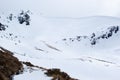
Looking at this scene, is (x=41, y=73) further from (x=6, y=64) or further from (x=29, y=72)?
(x=6, y=64)

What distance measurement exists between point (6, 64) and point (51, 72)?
3383mm

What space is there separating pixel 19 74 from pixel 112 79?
46.1 metres

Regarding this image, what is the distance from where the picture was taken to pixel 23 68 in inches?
1082

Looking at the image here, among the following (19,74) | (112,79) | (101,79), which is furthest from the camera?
(112,79)

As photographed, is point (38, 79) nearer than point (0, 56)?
Yes

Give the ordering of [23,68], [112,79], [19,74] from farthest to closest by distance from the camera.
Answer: [112,79] < [23,68] < [19,74]

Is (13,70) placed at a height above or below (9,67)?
below

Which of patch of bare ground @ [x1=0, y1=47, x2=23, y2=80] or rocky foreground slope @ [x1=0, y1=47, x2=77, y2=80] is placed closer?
rocky foreground slope @ [x1=0, y1=47, x2=77, y2=80]

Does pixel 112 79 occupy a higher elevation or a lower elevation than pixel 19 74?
lower

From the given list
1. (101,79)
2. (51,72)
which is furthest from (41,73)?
(101,79)

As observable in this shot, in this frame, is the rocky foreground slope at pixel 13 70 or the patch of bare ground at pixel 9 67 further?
the patch of bare ground at pixel 9 67

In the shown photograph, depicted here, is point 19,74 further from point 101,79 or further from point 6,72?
point 101,79

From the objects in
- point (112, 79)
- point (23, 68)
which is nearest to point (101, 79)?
point (112, 79)

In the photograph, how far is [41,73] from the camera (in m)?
25.1
